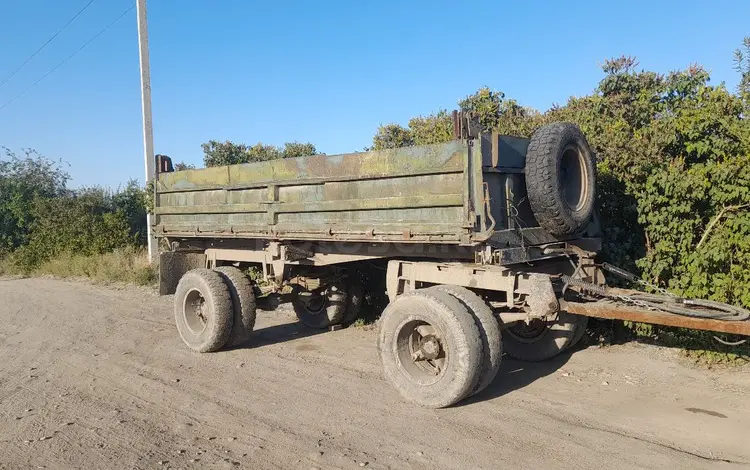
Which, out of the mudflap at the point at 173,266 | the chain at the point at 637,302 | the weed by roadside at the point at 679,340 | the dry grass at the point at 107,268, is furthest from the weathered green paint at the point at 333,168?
the dry grass at the point at 107,268

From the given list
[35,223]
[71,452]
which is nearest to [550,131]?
[71,452]

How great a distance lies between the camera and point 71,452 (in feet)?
13.2

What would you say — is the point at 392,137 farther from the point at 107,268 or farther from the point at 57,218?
the point at 57,218

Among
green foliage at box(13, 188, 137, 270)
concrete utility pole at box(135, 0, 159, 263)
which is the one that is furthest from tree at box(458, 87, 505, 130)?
green foliage at box(13, 188, 137, 270)

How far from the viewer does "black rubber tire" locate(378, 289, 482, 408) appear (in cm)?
450

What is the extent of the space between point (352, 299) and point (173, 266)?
2.48m

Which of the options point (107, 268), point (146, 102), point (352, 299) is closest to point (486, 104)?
point (352, 299)

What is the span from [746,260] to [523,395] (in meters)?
2.66

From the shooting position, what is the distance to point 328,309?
26.5 feet

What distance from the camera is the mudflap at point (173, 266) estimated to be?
7.70 m

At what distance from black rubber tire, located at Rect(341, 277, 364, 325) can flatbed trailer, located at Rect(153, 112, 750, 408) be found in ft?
3.85

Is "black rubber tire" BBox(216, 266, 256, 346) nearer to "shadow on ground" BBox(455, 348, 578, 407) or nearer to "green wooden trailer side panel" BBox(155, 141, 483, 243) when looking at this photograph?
"green wooden trailer side panel" BBox(155, 141, 483, 243)

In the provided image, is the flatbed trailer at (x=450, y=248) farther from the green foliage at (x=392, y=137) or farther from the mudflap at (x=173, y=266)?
the green foliage at (x=392, y=137)

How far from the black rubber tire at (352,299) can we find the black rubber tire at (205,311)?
1.85m
